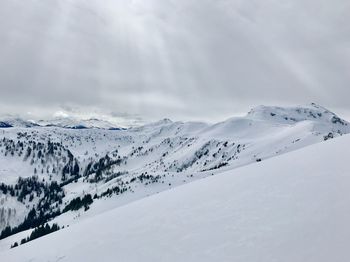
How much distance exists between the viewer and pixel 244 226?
18609mm

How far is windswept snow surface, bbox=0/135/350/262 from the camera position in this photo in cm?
1478

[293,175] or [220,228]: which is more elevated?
[293,175]

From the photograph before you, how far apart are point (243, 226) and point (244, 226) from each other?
3.0 inches

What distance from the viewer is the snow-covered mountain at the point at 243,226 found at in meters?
14.8

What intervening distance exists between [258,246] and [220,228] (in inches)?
177

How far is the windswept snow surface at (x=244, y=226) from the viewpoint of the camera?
1478cm

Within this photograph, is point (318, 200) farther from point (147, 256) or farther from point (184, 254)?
point (147, 256)

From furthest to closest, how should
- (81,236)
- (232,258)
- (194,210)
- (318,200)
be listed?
(81,236), (194,210), (318,200), (232,258)

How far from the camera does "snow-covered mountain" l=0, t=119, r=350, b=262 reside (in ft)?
48.5

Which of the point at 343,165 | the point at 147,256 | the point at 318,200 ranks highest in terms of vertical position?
the point at 343,165

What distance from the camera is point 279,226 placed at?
1723 cm

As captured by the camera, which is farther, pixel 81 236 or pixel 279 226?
pixel 81 236

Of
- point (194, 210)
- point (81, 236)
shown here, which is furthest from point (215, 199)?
point (81, 236)

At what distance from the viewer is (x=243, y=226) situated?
18.7m
